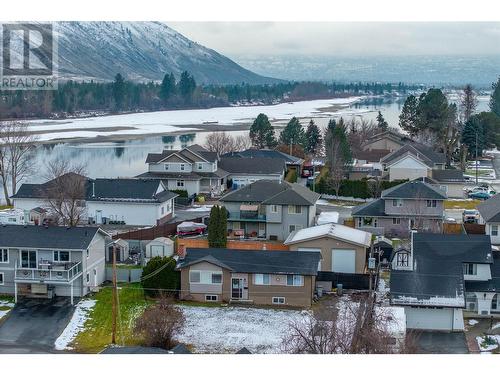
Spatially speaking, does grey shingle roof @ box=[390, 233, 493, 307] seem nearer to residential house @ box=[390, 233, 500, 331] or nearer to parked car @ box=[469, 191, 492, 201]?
residential house @ box=[390, 233, 500, 331]

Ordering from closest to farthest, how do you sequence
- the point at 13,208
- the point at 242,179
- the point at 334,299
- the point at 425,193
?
the point at 334,299 < the point at 425,193 < the point at 13,208 < the point at 242,179

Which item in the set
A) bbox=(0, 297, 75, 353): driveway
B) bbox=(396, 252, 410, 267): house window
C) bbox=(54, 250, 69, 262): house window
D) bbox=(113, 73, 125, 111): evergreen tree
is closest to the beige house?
bbox=(396, 252, 410, 267): house window

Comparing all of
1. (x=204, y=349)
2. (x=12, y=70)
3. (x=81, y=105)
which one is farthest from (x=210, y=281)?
(x=12, y=70)

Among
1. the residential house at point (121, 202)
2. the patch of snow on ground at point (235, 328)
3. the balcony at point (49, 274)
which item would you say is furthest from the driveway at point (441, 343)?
the residential house at point (121, 202)

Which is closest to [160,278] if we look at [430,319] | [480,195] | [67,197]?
[430,319]

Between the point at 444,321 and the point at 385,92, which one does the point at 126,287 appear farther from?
the point at 385,92

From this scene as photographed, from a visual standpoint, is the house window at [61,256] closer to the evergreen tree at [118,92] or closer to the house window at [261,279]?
the house window at [261,279]
